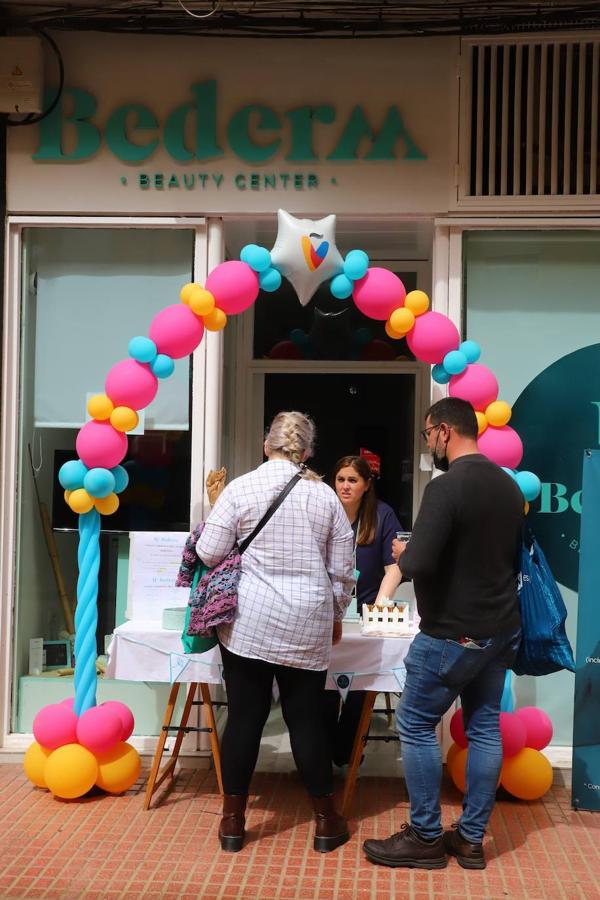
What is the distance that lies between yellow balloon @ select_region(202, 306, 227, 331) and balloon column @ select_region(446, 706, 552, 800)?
236 centimetres

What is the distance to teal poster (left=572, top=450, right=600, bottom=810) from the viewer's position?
4738mm

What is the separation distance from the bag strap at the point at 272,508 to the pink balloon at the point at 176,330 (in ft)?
3.35

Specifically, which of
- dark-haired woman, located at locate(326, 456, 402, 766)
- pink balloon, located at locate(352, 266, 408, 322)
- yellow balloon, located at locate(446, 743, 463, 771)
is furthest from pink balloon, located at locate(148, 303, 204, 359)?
yellow balloon, located at locate(446, 743, 463, 771)

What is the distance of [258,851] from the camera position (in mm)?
4320

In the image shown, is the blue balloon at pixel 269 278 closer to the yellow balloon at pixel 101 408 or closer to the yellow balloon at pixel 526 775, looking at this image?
the yellow balloon at pixel 101 408

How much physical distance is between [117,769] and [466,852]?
1773 mm

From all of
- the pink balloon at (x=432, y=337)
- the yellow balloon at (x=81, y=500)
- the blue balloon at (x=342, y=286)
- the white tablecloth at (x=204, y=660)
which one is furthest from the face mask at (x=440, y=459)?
the yellow balloon at (x=81, y=500)

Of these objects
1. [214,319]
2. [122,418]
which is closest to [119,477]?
[122,418]

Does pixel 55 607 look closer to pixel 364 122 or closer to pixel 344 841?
pixel 344 841

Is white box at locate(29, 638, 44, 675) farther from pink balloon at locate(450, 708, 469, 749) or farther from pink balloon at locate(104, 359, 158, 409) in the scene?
pink balloon at locate(450, 708, 469, 749)

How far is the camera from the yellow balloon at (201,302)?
4.78m

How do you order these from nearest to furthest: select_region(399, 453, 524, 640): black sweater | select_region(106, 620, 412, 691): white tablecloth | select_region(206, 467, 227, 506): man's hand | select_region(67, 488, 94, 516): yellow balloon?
select_region(399, 453, 524, 640): black sweater, select_region(106, 620, 412, 691): white tablecloth, select_region(67, 488, 94, 516): yellow balloon, select_region(206, 467, 227, 506): man's hand

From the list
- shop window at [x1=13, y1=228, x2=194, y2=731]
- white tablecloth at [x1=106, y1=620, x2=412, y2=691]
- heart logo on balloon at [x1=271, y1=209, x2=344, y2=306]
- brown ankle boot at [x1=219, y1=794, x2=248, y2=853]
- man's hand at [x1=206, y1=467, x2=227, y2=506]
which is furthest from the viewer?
shop window at [x1=13, y1=228, x2=194, y2=731]

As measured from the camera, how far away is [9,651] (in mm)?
5691
